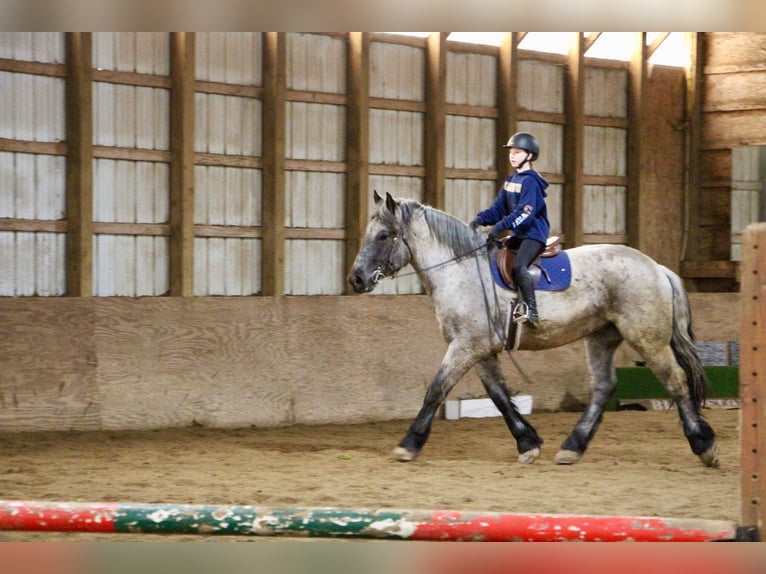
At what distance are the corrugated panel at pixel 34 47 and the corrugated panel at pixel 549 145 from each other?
18.9ft

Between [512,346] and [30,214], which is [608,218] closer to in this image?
[512,346]

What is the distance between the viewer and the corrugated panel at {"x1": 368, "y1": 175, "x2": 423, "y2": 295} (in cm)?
1256

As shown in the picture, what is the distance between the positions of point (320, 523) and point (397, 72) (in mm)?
9853

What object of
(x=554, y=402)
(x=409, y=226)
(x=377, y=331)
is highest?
(x=409, y=226)

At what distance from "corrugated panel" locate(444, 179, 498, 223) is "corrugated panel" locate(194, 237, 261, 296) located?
99.8 inches

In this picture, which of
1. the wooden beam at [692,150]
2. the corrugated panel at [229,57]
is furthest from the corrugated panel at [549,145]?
the corrugated panel at [229,57]

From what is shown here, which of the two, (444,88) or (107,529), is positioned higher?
(444,88)

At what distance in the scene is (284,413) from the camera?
10812 millimetres

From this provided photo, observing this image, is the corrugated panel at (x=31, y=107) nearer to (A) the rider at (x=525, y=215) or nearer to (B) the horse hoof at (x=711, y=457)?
(A) the rider at (x=525, y=215)

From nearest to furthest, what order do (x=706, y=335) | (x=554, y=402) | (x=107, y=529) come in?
(x=107, y=529) < (x=554, y=402) < (x=706, y=335)

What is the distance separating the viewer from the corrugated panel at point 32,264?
10031mm
